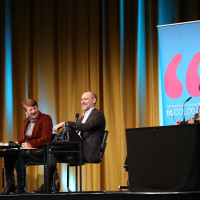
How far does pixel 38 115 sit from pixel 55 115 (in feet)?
4.61

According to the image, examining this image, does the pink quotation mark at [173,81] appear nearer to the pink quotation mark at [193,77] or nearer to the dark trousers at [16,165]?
the pink quotation mark at [193,77]

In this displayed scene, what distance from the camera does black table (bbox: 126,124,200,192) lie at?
3.02 m

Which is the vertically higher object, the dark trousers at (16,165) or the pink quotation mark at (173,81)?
the pink quotation mark at (173,81)

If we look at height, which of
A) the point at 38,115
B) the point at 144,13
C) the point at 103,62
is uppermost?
the point at 144,13

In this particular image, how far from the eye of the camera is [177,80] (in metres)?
4.88

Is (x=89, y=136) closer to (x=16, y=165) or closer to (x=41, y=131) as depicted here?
(x=41, y=131)

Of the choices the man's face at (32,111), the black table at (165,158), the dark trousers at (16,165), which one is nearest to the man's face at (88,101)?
the man's face at (32,111)

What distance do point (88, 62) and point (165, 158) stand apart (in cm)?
334

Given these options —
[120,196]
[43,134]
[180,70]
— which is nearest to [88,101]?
[43,134]

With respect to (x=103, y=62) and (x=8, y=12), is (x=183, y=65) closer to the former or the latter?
(x=103, y=62)

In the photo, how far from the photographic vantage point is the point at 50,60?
6.48 metres

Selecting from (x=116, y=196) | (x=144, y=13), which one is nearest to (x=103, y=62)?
(x=144, y=13)

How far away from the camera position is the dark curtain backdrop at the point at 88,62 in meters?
5.86

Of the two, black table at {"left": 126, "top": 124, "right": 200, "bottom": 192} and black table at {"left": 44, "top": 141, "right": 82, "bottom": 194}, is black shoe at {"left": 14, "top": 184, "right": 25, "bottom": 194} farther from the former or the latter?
black table at {"left": 126, "top": 124, "right": 200, "bottom": 192}
